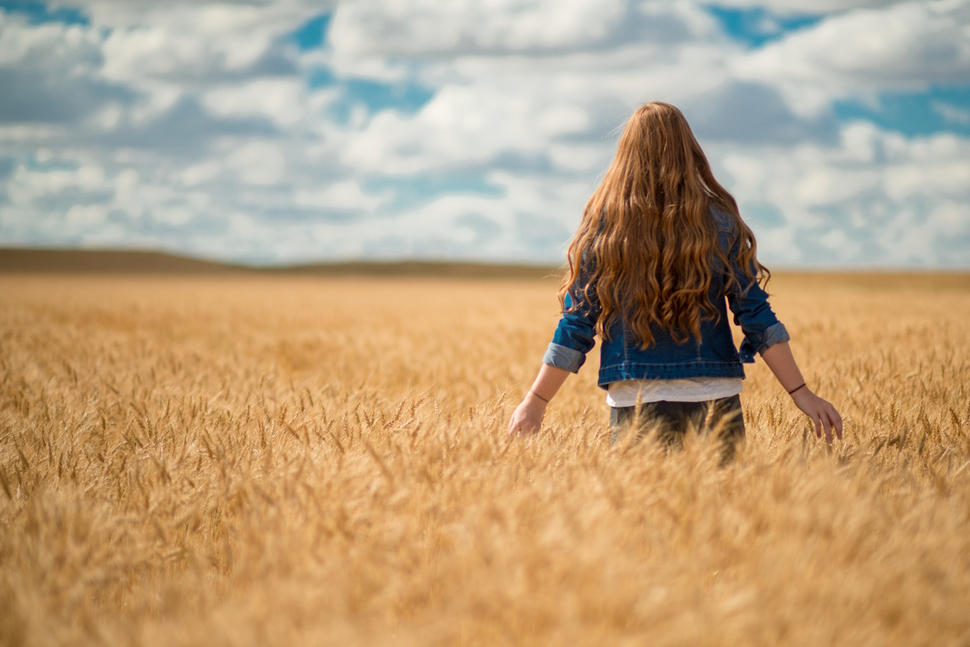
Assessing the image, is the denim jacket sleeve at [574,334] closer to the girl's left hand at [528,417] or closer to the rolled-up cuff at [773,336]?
the girl's left hand at [528,417]

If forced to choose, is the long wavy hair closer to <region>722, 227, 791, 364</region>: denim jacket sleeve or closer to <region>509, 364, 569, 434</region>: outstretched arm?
<region>722, 227, 791, 364</region>: denim jacket sleeve

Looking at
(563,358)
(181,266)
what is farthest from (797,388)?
(181,266)

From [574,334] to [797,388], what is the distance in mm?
803

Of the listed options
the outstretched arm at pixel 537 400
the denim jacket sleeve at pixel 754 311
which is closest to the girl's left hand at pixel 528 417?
the outstretched arm at pixel 537 400

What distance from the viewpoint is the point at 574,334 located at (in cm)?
256

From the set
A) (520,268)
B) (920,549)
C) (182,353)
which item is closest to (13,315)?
(182,353)

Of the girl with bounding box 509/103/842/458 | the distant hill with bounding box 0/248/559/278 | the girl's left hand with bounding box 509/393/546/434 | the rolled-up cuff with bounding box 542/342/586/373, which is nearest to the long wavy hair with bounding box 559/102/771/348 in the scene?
the girl with bounding box 509/103/842/458

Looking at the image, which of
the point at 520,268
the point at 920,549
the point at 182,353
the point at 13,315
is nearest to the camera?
the point at 920,549

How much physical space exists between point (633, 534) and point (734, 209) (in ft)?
4.40

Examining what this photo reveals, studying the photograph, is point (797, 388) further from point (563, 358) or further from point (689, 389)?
point (563, 358)

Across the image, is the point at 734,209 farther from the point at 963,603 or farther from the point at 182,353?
the point at 182,353

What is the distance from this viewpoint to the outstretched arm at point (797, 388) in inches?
96.7

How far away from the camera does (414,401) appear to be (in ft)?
9.32

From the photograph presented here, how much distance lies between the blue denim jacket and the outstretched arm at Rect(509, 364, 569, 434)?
0.03 meters
